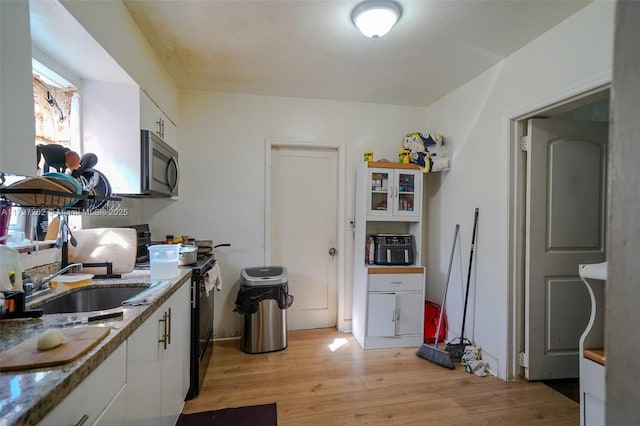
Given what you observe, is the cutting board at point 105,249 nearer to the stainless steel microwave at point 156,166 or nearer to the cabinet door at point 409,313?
the stainless steel microwave at point 156,166

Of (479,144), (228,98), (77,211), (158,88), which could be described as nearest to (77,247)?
(77,211)

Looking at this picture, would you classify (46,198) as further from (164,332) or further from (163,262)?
(164,332)

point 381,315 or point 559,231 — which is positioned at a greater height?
point 559,231

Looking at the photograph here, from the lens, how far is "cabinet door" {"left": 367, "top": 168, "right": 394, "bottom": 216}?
3014mm

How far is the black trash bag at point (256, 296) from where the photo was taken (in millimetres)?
2693

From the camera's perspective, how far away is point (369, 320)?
291cm

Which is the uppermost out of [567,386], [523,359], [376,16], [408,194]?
[376,16]

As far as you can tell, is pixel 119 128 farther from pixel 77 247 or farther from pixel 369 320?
pixel 369 320

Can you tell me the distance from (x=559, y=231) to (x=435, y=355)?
1.40 m

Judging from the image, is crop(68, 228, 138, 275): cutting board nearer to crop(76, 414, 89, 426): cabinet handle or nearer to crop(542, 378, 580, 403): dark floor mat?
crop(76, 414, 89, 426): cabinet handle

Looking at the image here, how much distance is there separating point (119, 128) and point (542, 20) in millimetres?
2719

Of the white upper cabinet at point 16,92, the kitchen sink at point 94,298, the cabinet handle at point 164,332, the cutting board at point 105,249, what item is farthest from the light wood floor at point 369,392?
the white upper cabinet at point 16,92

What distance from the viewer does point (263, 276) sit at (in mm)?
2816

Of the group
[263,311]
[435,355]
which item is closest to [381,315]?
[435,355]
